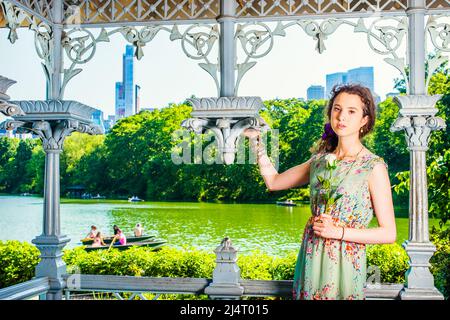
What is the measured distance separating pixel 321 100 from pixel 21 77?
6.86 m

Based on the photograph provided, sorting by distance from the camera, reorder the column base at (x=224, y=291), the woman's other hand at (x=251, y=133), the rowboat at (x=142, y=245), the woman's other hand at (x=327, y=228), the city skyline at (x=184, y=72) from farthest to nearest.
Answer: the rowboat at (x=142, y=245) → the city skyline at (x=184, y=72) → the column base at (x=224, y=291) → the woman's other hand at (x=251, y=133) → the woman's other hand at (x=327, y=228)

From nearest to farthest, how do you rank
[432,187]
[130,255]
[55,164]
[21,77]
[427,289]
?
[427,289] → [55,164] → [432,187] → [130,255] → [21,77]

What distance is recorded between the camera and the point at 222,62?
8.69 feet

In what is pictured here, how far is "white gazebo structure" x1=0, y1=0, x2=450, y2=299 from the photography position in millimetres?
2547

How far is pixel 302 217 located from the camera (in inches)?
486

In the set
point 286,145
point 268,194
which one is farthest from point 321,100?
point 268,194

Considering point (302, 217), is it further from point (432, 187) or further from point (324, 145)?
point (324, 145)

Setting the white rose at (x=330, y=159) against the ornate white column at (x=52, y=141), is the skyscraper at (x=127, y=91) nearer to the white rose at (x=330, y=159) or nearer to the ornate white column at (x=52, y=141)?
the ornate white column at (x=52, y=141)

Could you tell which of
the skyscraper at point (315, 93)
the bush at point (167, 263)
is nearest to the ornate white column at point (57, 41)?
the bush at point (167, 263)

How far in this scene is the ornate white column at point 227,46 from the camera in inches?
103

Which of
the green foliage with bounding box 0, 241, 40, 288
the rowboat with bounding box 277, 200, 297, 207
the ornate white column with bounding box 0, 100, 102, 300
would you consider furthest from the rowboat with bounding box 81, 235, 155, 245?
the ornate white column with bounding box 0, 100, 102, 300

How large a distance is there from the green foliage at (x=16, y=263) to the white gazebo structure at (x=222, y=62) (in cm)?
702
